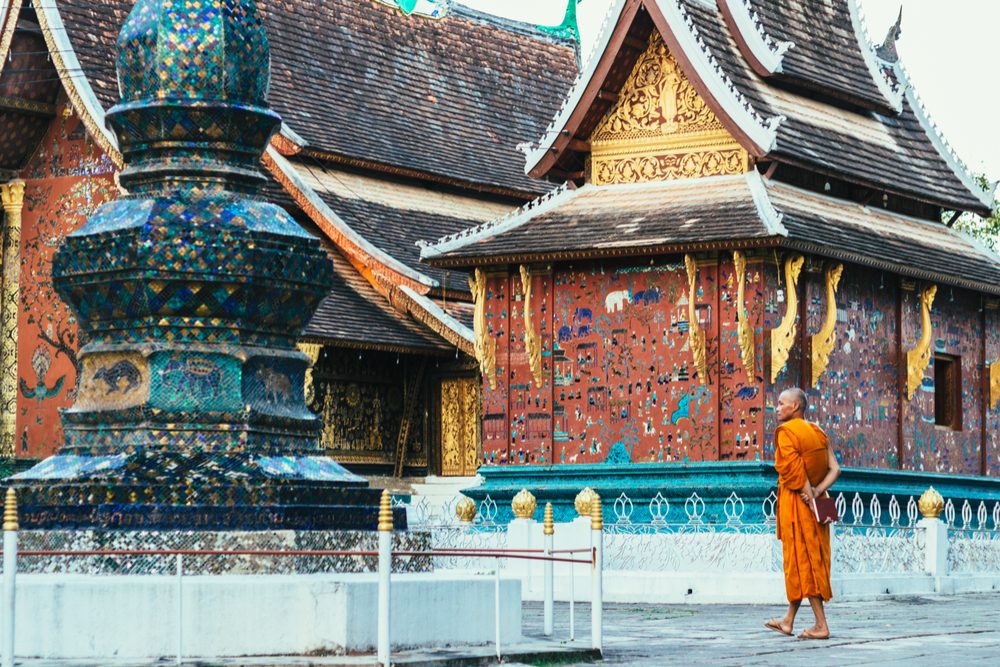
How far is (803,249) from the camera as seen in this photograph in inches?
871

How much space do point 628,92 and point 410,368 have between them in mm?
5994

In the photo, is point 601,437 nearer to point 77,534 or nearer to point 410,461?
point 410,461

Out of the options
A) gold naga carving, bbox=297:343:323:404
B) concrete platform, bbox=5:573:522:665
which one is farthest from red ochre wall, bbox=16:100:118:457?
concrete platform, bbox=5:573:522:665

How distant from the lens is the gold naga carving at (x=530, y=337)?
23.9 metres

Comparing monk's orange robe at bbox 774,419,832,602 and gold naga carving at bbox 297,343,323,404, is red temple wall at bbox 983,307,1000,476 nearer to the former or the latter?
gold naga carving at bbox 297,343,323,404

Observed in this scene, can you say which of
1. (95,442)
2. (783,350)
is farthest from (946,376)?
(95,442)

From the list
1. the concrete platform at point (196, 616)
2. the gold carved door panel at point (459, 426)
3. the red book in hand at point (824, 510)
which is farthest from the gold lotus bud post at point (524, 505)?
the concrete platform at point (196, 616)

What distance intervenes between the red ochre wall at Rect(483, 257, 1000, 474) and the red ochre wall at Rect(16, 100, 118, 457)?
19.4 feet

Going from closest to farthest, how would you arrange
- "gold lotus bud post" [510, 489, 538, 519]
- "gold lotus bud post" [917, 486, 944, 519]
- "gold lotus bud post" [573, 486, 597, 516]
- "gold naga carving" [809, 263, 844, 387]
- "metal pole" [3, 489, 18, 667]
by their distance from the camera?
"metal pole" [3, 489, 18, 667] → "gold lotus bud post" [573, 486, 597, 516] → "gold lotus bud post" [917, 486, 944, 519] → "gold lotus bud post" [510, 489, 538, 519] → "gold naga carving" [809, 263, 844, 387]

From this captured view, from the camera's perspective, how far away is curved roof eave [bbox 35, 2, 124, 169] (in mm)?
26016

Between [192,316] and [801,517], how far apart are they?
411 cm

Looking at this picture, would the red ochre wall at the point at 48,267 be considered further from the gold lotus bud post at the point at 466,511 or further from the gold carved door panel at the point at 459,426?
the gold lotus bud post at the point at 466,511

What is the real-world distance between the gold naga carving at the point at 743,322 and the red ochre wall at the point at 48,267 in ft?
28.4

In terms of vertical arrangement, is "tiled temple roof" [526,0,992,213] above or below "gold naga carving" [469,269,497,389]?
above
